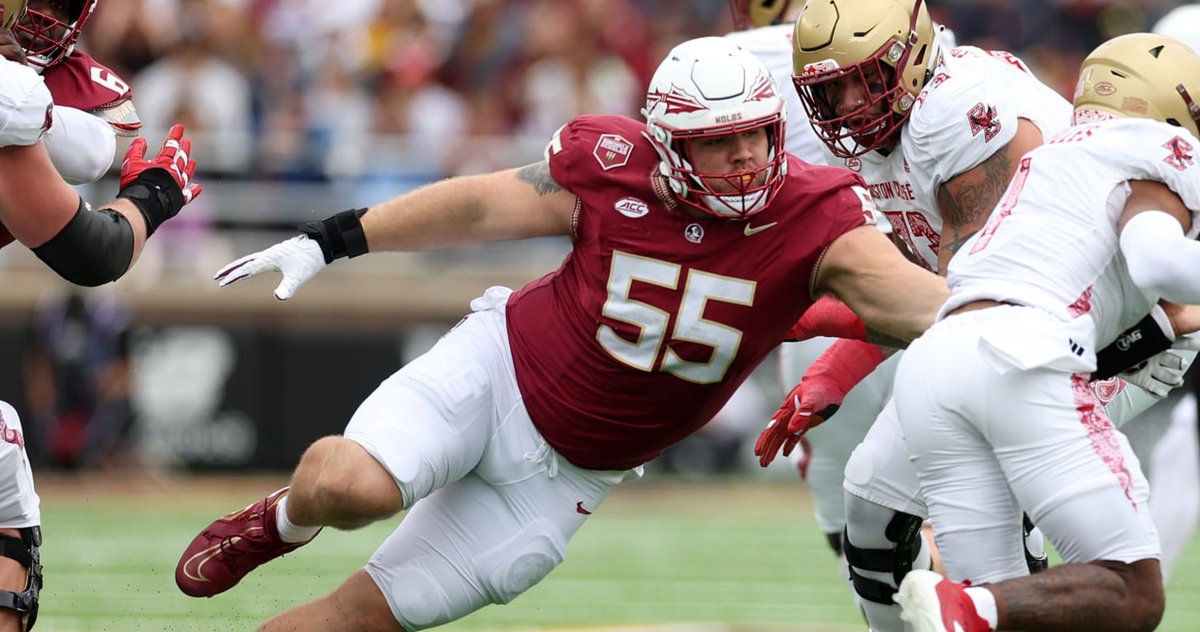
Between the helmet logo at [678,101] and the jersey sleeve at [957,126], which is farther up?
the helmet logo at [678,101]

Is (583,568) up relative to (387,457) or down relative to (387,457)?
down

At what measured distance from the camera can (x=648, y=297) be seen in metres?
4.93

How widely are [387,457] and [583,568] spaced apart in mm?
4701

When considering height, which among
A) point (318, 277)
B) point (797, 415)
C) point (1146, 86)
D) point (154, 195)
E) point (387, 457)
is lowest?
point (318, 277)

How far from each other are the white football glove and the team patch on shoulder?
0.86m

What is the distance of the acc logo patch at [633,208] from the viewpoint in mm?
4965

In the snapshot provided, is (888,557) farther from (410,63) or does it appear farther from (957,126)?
(410,63)

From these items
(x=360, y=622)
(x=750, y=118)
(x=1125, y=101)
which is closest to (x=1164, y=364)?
(x=1125, y=101)

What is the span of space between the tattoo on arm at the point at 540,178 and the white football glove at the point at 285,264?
25.1 inches

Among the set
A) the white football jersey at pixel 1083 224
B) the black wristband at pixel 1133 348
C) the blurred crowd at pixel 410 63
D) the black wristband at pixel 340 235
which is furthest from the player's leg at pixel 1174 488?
the blurred crowd at pixel 410 63

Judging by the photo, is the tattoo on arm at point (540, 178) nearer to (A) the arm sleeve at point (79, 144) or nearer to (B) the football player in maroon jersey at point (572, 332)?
(B) the football player in maroon jersey at point (572, 332)

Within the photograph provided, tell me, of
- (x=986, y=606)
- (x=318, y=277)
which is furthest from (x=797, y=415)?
(x=318, y=277)

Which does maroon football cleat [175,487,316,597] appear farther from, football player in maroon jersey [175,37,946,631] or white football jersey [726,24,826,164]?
white football jersey [726,24,826,164]

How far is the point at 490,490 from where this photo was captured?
5.13 metres
